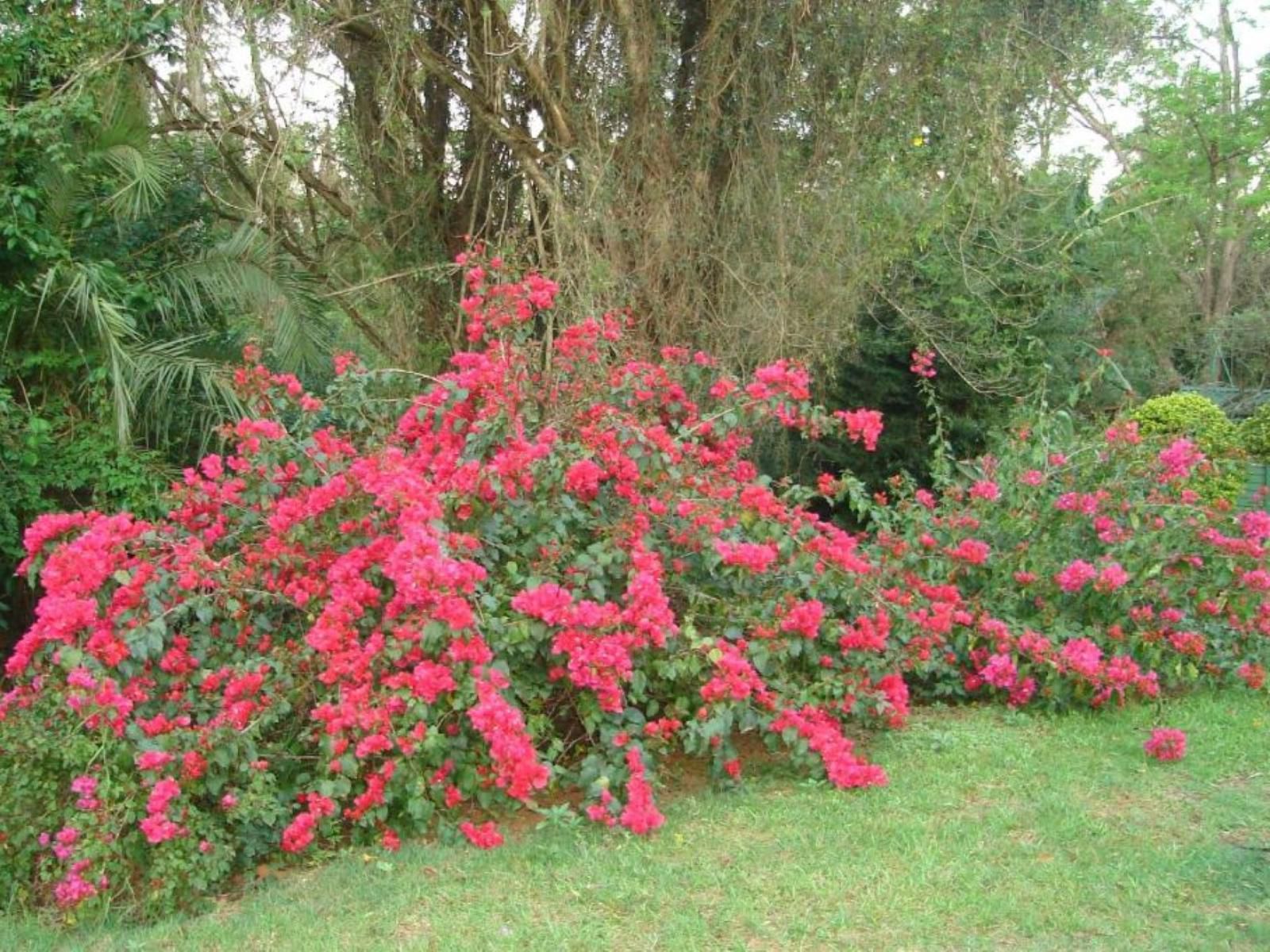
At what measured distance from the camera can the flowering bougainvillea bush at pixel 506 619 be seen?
12.6 ft

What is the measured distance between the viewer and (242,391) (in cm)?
527

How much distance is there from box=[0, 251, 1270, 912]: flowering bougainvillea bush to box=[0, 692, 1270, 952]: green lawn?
0.60ft

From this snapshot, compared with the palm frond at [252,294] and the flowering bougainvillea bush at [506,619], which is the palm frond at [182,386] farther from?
the flowering bougainvillea bush at [506,619]

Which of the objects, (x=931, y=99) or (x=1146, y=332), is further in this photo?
(x=1146, y=332)

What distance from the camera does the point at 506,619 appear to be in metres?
4.22

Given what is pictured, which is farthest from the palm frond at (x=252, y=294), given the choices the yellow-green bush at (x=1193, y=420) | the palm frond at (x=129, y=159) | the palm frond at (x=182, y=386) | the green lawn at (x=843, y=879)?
the yellow-green bush at (x=1193, y=420)

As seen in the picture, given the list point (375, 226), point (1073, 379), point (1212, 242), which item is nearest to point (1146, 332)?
point (1212, 242)

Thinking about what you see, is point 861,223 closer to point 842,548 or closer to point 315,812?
point 842,548

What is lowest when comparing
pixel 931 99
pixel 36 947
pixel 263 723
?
pixel 36 947

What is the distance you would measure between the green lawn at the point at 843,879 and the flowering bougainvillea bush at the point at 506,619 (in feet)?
0.60

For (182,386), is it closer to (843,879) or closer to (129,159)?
(129,159)

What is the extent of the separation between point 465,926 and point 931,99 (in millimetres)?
7591

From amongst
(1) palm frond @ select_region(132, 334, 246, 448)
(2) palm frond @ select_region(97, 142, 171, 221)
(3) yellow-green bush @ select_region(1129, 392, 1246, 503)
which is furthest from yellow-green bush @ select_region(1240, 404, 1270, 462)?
Result: (2) palm frond @ select_region(97, 142, 171, 221)

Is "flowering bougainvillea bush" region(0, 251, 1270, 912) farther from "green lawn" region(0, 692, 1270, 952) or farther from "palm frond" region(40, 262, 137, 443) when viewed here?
"palm frond" region(40, 262, 137, 443)
